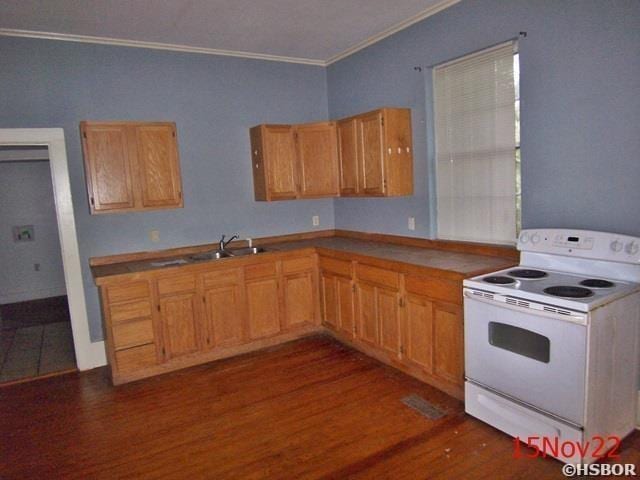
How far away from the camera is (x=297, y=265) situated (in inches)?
163

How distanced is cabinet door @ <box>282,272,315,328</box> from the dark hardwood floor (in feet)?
1.88

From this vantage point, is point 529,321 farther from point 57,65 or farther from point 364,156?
point 57,65

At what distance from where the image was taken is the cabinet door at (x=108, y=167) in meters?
3.51

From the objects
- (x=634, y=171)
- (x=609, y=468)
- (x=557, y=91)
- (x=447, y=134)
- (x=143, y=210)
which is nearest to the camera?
(x=609, y=468)

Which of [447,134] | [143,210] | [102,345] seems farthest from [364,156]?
[102,345]

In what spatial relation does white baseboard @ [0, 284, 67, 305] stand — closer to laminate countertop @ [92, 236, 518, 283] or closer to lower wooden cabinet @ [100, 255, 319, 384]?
laminate countertop @ [92, 236, 518, 283]

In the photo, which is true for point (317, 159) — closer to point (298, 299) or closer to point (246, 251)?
point (246, 251)

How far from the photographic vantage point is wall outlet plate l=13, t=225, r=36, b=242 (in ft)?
20.7

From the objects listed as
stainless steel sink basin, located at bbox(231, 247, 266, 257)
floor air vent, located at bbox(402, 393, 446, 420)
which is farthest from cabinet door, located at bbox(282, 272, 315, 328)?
floor air vent, located at bbox(402, 393, 446, 420)

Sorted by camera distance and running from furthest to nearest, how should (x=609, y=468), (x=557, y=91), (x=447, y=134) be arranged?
(x=447, y=134) < (x=557, y=91) < (x=609, y=468)

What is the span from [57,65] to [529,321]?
3972 millimetres

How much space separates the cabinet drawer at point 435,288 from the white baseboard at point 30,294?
5435 mm

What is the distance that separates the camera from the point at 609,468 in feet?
7.09

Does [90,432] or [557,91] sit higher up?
[557,91]
